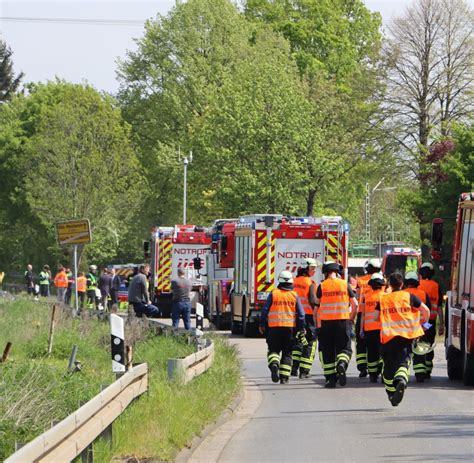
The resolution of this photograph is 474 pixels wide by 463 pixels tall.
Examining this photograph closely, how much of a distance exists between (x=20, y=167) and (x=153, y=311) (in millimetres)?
37514

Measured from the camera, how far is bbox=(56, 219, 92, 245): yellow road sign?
29.0 metres

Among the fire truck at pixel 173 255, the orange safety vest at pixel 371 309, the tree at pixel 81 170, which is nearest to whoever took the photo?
the orange safety vest at pixel 371 309

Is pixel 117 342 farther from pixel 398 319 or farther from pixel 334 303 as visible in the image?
pixel 334 303

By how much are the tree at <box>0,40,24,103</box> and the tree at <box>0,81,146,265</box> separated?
23.1 metres

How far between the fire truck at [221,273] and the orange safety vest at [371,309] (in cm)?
1610

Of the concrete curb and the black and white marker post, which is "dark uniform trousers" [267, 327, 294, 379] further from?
the black and white marker post

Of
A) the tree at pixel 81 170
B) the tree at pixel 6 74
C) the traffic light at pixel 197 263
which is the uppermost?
the tree at pixel 6 74

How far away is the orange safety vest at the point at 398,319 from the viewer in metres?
15.3

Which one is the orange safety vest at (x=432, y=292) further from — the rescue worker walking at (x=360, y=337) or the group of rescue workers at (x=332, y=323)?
the rescue worker walking at (x=360, y=337)

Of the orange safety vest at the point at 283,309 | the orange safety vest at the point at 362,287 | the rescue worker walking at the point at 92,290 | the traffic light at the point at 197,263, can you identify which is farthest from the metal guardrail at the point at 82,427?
the rescue worker walking at the point at 92,290

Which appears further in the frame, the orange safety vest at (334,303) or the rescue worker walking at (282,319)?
the rescue worker walking at (282,319)

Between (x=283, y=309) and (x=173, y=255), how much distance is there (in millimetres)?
25892

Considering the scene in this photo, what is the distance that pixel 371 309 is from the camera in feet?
58.3

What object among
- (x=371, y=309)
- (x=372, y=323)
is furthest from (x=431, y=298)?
(x=371, y=309)
